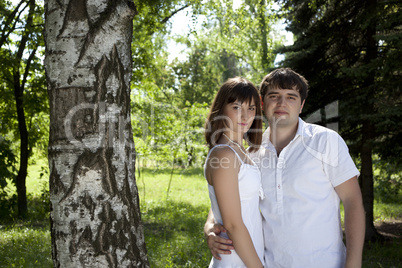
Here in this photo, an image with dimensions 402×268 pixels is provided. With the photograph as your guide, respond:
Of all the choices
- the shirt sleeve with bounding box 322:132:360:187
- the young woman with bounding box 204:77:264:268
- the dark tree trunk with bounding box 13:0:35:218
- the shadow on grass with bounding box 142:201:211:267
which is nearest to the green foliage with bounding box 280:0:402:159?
the shadow on grass with bounding box 142:201:211:267

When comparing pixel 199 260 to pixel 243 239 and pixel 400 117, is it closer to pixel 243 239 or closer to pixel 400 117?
pixel 243 239

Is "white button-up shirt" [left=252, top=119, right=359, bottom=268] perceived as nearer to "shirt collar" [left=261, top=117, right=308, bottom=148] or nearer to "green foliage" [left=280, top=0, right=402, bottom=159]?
A: "shirt collar" [left=261, top=117, right=308, bottom=148]

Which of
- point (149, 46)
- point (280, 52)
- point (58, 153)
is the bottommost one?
point (58, 153)

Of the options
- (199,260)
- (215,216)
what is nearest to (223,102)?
(215,216)

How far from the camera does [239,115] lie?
7.73ft

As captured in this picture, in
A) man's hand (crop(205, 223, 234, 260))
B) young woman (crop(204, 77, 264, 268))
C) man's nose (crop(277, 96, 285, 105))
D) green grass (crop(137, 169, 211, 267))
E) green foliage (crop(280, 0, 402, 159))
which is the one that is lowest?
green grass (crop(137, 169, 211, 267))

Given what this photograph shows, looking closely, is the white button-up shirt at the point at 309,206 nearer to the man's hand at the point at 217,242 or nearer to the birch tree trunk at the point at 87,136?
the man's hand at the point at 217,242

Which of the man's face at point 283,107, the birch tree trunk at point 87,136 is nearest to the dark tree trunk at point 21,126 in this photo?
the birch tree trunk at point 87,136

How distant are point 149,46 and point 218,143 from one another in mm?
8765

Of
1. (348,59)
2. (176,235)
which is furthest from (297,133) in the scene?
(348,59)

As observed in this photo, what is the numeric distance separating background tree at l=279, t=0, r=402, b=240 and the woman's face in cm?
422

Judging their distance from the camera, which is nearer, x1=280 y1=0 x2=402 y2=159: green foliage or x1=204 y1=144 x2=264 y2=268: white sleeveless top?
x1=204 y1=144 x2=264 y2=268: white sleeveless top

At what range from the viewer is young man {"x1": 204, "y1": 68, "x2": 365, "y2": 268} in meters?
2.15

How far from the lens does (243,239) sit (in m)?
2.08
